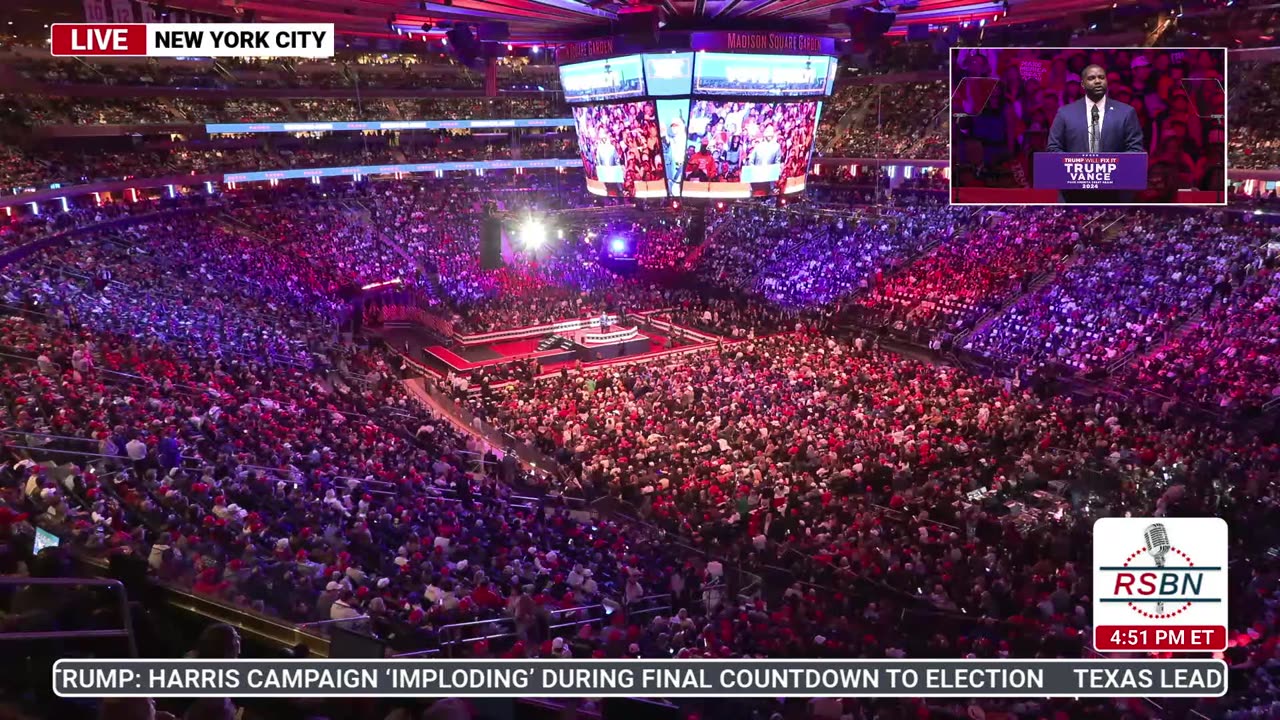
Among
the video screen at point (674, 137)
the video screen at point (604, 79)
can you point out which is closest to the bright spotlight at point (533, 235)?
the video screen at point (604, 79)

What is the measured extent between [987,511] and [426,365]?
54.3 ft

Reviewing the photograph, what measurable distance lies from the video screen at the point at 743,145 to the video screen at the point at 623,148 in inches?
22.4

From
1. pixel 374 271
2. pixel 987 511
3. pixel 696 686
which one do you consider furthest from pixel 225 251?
pixel 696 686

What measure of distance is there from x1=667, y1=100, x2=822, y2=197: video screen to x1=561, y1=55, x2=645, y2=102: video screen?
3.74 ft

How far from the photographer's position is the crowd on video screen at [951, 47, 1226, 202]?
565 inches

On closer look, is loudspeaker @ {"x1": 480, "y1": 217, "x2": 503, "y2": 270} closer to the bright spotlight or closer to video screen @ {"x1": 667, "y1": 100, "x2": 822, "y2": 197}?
the bright spotlight

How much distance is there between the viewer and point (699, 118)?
55.2ft

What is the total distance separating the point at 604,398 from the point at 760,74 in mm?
7215

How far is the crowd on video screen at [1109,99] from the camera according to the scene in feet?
47.1

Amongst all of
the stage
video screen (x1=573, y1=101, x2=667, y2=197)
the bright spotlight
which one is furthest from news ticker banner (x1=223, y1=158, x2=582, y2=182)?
video screen (x1=573, y1=101, x2=667, y2=197)

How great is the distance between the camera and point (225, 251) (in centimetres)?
2653

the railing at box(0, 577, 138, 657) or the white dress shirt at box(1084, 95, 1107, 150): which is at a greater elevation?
the white dress shirt at box(1084, 95, 1107, 150)

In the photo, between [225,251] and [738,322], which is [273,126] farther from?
[738,322]

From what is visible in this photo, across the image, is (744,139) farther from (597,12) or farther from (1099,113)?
(1099,113)
